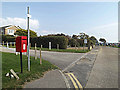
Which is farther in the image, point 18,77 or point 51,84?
point 18,77

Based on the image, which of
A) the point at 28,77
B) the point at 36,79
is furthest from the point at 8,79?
the point at 36,79

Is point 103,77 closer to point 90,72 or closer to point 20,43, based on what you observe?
point 90,72

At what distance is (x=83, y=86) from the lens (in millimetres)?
3898

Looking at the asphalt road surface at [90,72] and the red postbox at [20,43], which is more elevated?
the red postbox at [20,43]

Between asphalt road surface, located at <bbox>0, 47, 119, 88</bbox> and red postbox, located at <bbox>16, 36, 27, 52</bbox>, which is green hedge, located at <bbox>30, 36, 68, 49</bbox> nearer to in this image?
asphalt road surface, located at <bbox>0, 47, 119, 88</bbox>

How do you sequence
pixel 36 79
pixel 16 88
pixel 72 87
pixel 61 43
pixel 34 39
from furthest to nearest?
pixel 34 39
pixel 61 43
pixel 36 79
pixel 72 87
pixel 16 88

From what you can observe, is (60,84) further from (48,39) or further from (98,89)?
(48,39)

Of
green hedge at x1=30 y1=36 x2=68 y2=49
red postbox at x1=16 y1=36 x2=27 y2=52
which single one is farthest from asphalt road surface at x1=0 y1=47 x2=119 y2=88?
green hedge at x1=30 y1=36 x2=68 y2=49

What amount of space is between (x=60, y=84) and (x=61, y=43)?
18.2m

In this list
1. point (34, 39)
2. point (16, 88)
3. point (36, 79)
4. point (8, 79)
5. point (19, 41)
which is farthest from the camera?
point (34, 39)

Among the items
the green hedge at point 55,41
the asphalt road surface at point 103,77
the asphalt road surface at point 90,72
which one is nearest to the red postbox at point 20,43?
the asphalt road surface at point 90,72

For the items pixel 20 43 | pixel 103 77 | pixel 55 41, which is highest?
pixel 55 41

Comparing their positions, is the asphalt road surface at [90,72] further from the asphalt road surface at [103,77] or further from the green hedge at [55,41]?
the green hedge at [55,41]

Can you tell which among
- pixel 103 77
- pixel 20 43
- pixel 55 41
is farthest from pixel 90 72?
pixel 55 41
